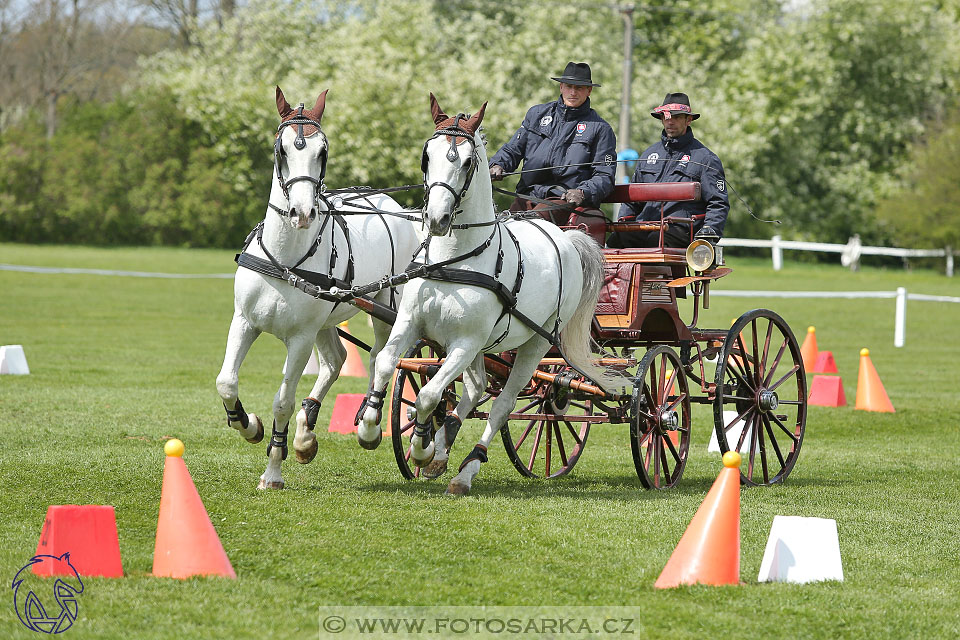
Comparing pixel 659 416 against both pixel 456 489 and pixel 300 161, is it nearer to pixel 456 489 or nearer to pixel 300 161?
pixel 456 489

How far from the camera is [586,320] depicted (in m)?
7.87

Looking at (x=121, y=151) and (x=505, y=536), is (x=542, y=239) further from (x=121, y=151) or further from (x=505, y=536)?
(x=121, y=151)

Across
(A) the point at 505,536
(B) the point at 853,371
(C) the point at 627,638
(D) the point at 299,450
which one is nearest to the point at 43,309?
(B) the point at 853,371

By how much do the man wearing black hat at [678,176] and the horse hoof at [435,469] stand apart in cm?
227

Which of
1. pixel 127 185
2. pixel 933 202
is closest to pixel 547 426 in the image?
pixel 933 202

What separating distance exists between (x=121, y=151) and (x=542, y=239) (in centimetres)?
3913

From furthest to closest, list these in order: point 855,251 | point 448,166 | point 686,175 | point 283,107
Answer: point 855,251 → point 686,175 → point 283,107 → point 448,166

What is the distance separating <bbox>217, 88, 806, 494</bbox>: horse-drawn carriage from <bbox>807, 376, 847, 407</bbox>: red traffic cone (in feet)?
14.1

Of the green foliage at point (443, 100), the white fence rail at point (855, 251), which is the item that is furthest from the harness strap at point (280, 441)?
the green foliage at point (443, 100)

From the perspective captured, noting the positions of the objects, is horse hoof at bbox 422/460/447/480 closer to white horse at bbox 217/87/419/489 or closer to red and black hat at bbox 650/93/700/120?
white horse at bbox 217/87/419/489

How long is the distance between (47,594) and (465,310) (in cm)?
285

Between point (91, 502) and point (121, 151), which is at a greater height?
point (121, 151)

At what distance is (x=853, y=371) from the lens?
16.4m

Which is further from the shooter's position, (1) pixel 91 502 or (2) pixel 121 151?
(2) pixel 121 151
